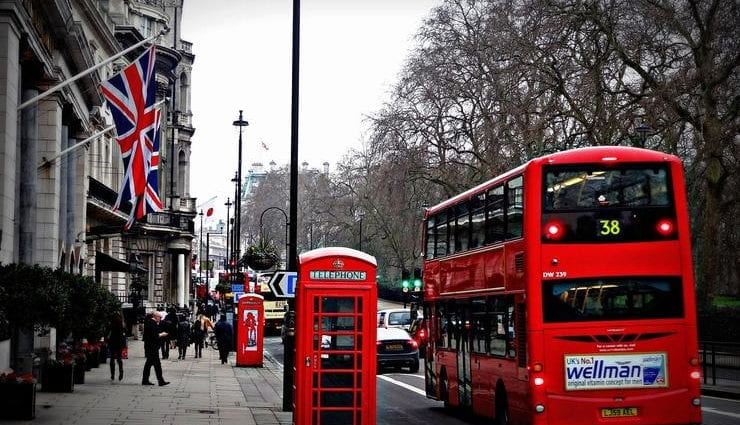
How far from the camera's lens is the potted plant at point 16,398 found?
19.3 metres

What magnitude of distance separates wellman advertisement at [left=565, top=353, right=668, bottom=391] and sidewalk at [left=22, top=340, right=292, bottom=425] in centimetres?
647

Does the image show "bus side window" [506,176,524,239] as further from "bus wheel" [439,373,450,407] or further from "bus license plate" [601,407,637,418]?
"bus wheel" [439,373,450,407]

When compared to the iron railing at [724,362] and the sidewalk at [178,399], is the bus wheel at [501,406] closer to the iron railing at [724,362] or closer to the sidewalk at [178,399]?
the sidewalk at [178,399]

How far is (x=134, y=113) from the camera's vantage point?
1024 inches

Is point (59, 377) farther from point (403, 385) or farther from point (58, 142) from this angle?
point (403, 385)

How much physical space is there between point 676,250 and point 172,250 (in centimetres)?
7626

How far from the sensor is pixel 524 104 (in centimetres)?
4350

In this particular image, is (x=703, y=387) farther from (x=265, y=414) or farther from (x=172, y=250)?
(x=172, y=250)

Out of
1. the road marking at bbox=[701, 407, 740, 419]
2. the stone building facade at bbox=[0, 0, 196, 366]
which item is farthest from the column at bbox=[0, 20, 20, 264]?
the road marking at bbox=[701, 407, 740, 419]

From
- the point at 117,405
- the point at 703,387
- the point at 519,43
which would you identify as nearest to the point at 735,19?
the point at 519,43

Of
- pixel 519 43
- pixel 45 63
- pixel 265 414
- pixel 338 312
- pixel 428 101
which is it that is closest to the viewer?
pixel 338 312

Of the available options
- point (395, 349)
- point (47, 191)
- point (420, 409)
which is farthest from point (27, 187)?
point (395, 349)

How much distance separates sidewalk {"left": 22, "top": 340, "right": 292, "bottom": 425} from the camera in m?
20.9

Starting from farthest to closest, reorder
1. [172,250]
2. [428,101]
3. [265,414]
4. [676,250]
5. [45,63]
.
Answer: [172,250] < [428,101] < [45,63] < [265,414] < [676,250]
